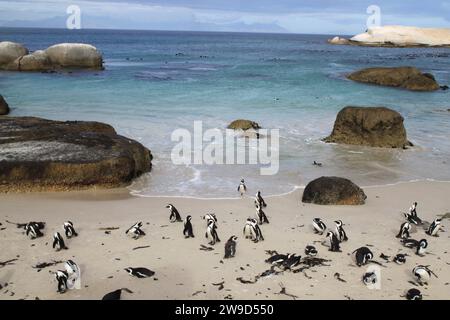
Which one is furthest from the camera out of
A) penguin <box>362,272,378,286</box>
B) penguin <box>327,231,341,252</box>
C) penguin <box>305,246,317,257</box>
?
penguin <box>327,231,341,252</box>

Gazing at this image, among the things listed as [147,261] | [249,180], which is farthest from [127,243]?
[249,180]

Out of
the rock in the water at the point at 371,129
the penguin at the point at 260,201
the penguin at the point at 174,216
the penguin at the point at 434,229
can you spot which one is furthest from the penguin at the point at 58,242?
the rock in the water at the point at 371,129

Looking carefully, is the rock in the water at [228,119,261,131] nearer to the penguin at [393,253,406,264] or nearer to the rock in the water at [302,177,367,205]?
the rock in the water at [302,177,367,205]

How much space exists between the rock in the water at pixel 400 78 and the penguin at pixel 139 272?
36.7 meters

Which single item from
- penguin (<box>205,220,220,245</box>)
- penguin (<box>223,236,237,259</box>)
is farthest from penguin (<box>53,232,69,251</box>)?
penguin (<box>223,236,237,259</box>)

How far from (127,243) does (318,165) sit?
8.69m

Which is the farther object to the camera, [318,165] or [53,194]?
[318,165]

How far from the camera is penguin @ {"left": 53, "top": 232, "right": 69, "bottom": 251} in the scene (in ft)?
29.8

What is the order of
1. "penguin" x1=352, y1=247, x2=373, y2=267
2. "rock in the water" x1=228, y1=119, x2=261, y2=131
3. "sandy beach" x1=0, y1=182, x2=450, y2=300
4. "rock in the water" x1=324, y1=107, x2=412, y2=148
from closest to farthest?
"sandy beach" x1=0, y1=182, x2=450, y2=300 → "penguin" x1=352, y1=247, x2=373, y2=267 → "rock in the water" x1=324, y1=107, x2=412, y2=148 → "rock in the water" x1=228, y1=119, x2=261, y2=131

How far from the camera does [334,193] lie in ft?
40.6

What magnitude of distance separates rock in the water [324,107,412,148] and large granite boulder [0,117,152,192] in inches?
342

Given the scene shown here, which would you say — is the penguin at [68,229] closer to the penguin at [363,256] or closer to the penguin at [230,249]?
the penguin at [230,249]
